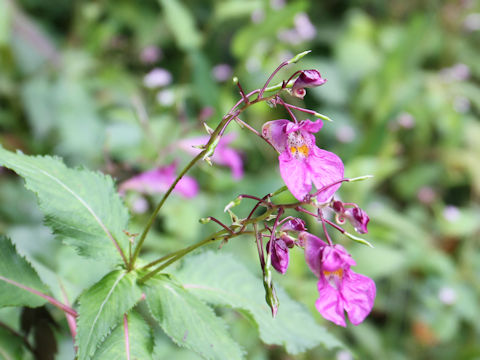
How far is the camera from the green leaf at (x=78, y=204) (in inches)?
34.9

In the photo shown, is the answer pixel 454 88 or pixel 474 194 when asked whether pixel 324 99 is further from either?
pixel 474 194

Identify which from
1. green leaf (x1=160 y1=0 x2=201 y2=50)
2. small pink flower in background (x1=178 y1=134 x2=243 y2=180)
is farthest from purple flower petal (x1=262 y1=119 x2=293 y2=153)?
green leaf (x1=160 y1=0 x2=201 y2=50)

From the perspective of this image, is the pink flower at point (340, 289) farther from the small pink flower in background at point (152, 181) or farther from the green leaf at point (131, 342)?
the small pink flower in background at point (152, 181)

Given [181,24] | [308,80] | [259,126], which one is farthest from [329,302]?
[259,126]

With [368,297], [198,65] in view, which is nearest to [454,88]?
[198,65]

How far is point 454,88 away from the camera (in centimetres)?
315

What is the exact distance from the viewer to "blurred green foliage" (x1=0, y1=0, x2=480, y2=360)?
2.14 meters

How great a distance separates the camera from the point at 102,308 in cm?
81

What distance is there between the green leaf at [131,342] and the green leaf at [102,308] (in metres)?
0.03

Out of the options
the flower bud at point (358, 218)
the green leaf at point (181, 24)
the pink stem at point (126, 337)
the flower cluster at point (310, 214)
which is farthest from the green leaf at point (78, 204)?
the green leaf at point (181, 24)

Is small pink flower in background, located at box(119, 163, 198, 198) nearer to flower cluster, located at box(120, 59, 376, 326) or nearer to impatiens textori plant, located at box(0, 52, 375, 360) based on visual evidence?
impatiens textori plant, located at box(0, 52, 375, 360)

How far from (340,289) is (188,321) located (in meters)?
0.29

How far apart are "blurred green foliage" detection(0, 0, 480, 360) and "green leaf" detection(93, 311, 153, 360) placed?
2.04 feet

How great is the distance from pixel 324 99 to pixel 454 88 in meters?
0.84
